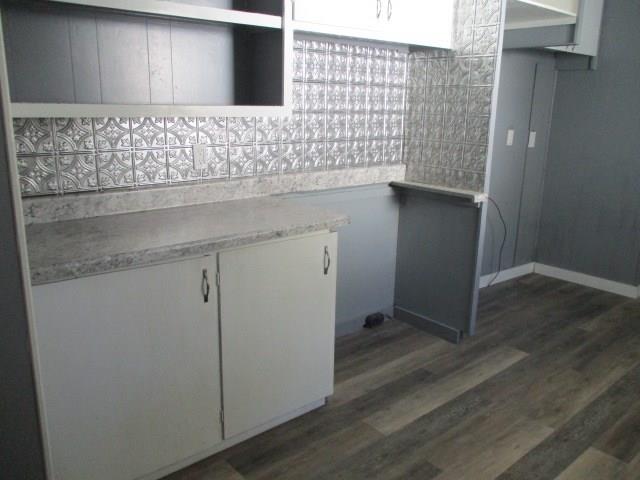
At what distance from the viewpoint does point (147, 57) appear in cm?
212

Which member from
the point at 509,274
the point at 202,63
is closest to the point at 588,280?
the point at 509,274

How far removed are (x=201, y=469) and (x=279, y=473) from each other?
0.29 m

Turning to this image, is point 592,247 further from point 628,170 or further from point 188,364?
point 188,364

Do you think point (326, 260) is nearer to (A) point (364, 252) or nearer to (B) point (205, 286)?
(B) point (205, 286)

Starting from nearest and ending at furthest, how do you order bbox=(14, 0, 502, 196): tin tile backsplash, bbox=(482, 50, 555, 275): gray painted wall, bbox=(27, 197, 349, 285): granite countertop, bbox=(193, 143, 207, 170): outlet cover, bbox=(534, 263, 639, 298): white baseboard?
bbox=(27, 197, 349, 285): granite countertop < bbox=(14, 0, 502, 196): tin tile backsplash < bbox=(193, 143, 207, 170): outlet cover < bbox=(482, 50, 555, 275): gray painted wall < bbox=(534, 263, 639, 298): white baseboard

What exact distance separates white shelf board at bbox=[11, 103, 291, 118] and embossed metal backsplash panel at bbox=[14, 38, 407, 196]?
1.06 feet

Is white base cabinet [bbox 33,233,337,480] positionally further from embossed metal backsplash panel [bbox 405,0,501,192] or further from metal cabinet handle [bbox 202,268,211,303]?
embossed metal backsplash panel [bbox 405,0,501,192]

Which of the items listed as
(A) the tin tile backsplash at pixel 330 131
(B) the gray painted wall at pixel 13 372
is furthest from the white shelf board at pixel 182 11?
(B) the gray painted wall at pixel 13 372

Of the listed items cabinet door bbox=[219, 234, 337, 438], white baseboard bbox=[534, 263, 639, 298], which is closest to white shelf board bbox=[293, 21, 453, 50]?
cabinet door bbox=[219, 234, 337, 438]

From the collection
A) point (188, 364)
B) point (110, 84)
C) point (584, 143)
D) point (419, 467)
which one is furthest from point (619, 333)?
point (110, 84)

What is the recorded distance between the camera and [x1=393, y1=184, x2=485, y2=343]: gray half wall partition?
3.01 metres

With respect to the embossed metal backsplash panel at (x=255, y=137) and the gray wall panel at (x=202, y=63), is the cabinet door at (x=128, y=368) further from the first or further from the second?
the gray wall panel at (x=202, y=63)

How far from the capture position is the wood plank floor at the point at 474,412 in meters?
2.09

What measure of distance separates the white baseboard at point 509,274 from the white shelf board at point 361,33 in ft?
6.10
